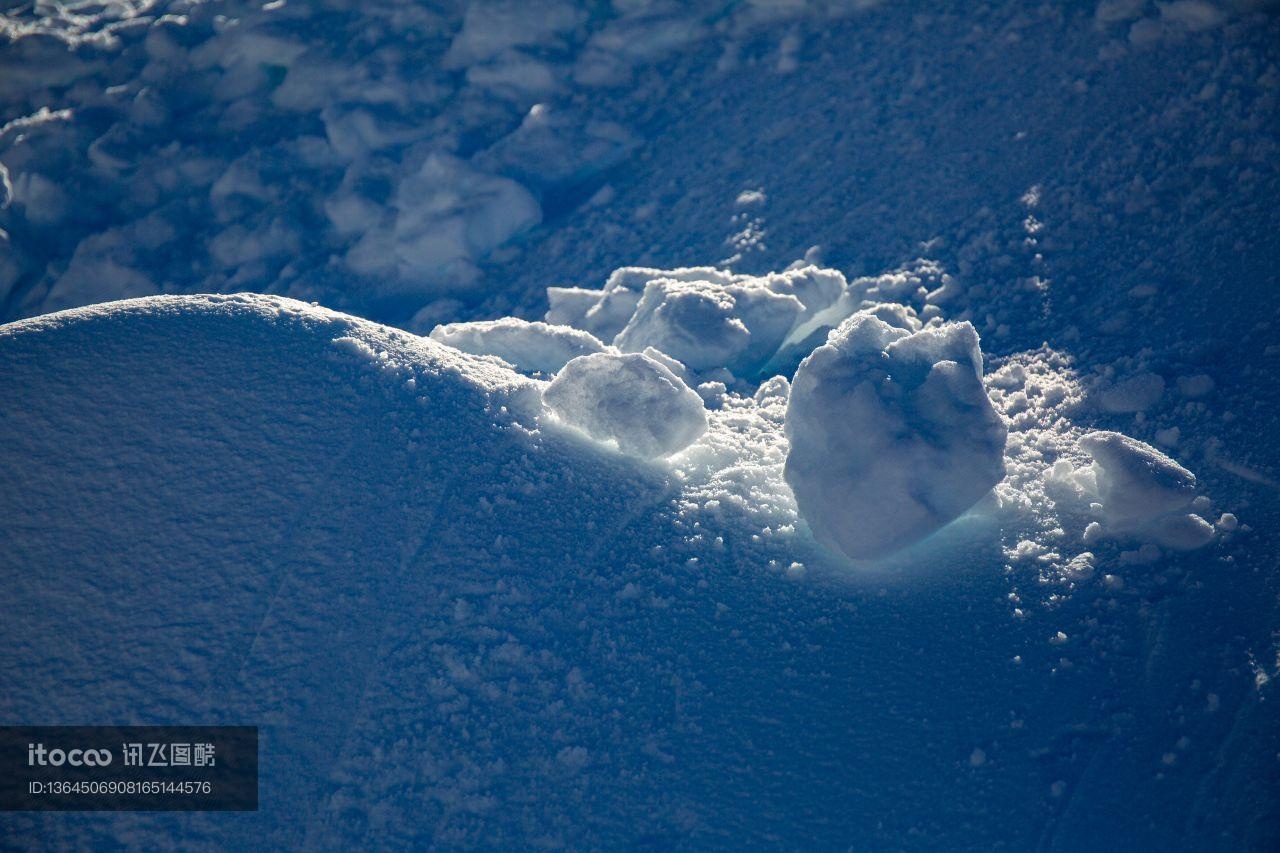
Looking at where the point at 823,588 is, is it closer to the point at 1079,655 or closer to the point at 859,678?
the point at 859,678

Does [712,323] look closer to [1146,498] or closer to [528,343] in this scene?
[528,343]

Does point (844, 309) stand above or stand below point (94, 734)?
above

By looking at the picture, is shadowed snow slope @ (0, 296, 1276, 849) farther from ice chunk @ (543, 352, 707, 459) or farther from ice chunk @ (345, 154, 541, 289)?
ice chunk @ (345, 154, 541, 289)

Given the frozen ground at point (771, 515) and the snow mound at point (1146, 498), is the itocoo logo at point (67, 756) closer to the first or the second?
the frozen ground at point (771, 515)

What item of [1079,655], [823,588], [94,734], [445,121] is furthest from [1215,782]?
[445,121]

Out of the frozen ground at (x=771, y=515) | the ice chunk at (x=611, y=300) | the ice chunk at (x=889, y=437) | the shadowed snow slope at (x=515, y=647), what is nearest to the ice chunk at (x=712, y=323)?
the frozen ground at (x=771, y=515)

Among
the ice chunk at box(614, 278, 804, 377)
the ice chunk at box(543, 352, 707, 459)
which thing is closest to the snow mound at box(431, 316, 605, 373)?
the ice chunk at box(614, 278, 804, 377)

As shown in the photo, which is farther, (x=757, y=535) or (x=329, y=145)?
(x=329, y=145)
